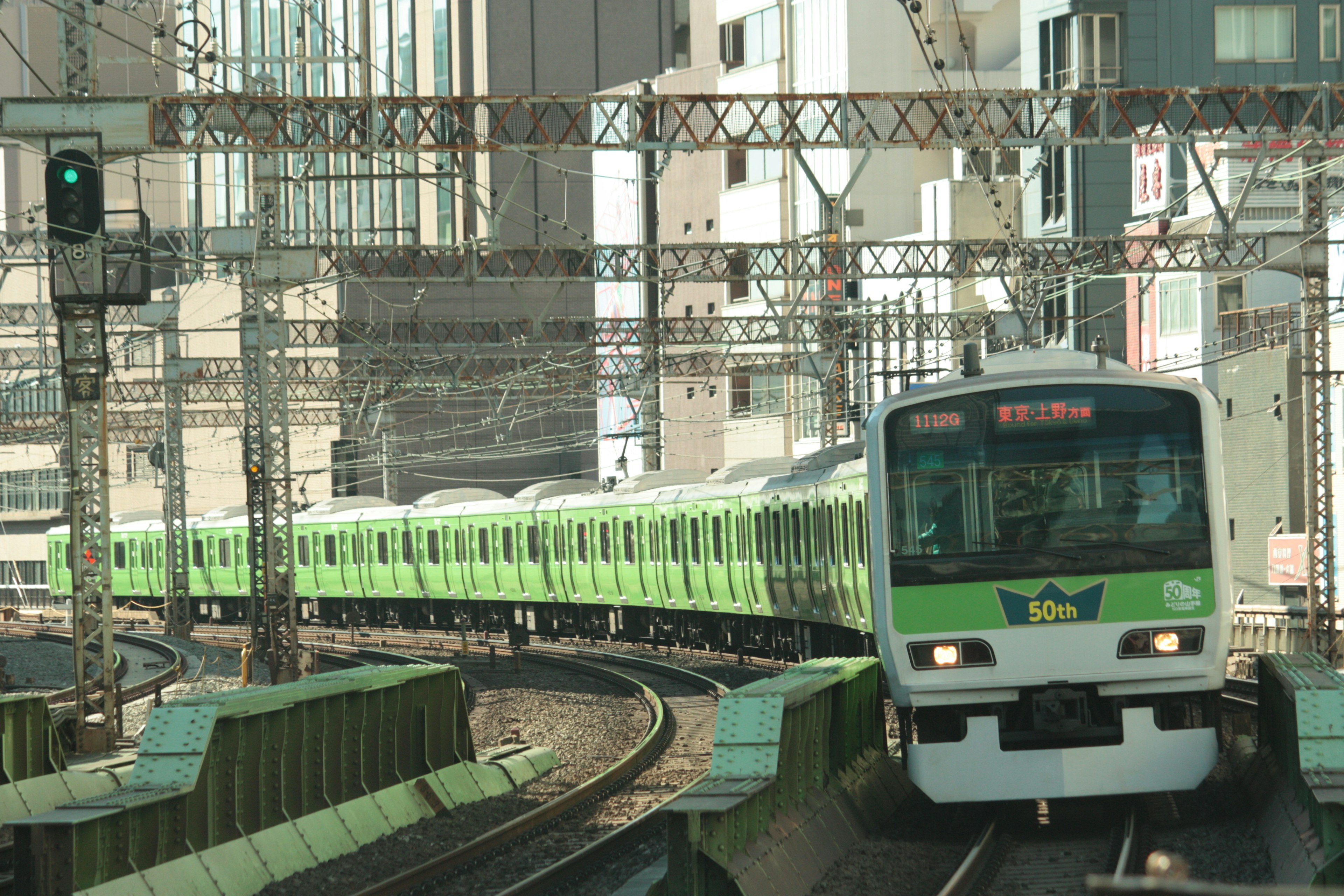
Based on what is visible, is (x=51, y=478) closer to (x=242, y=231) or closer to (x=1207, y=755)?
(x=242, y=231)

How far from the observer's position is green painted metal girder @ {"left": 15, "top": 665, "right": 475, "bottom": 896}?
810 centimetres

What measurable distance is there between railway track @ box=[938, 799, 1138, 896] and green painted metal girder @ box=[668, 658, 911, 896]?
0.80 metres

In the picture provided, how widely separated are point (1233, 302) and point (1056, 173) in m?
6.55

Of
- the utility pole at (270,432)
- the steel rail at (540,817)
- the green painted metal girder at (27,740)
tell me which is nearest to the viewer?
the steel rail at (540,817)

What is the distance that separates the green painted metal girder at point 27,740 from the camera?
11328 millimetres

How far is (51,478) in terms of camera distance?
73000 mm

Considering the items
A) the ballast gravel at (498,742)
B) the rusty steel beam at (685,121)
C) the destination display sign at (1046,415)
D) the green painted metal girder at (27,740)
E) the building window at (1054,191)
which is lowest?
the ballast gravel at (498,742)

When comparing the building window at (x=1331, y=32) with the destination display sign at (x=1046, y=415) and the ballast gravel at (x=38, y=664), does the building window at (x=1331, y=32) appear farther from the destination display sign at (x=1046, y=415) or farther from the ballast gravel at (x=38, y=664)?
the destination display sign at (x=1046, y=415)

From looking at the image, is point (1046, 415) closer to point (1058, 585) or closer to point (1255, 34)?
point (1058, 585)

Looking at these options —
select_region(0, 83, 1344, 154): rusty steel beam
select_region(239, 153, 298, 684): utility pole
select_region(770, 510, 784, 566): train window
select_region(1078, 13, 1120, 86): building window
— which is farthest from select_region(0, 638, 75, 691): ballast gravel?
select_region(1078, 13, 1120, 86): building window

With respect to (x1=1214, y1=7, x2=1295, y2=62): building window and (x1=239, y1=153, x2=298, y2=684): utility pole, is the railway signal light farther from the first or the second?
(x1=1214, y1=7, x2=1295, y2=62): building window

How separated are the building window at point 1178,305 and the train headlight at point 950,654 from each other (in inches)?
1109

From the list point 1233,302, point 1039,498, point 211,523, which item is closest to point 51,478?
point 211,523

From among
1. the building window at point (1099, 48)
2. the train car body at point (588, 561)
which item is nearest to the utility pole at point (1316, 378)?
the train car body at point (588, 561)
